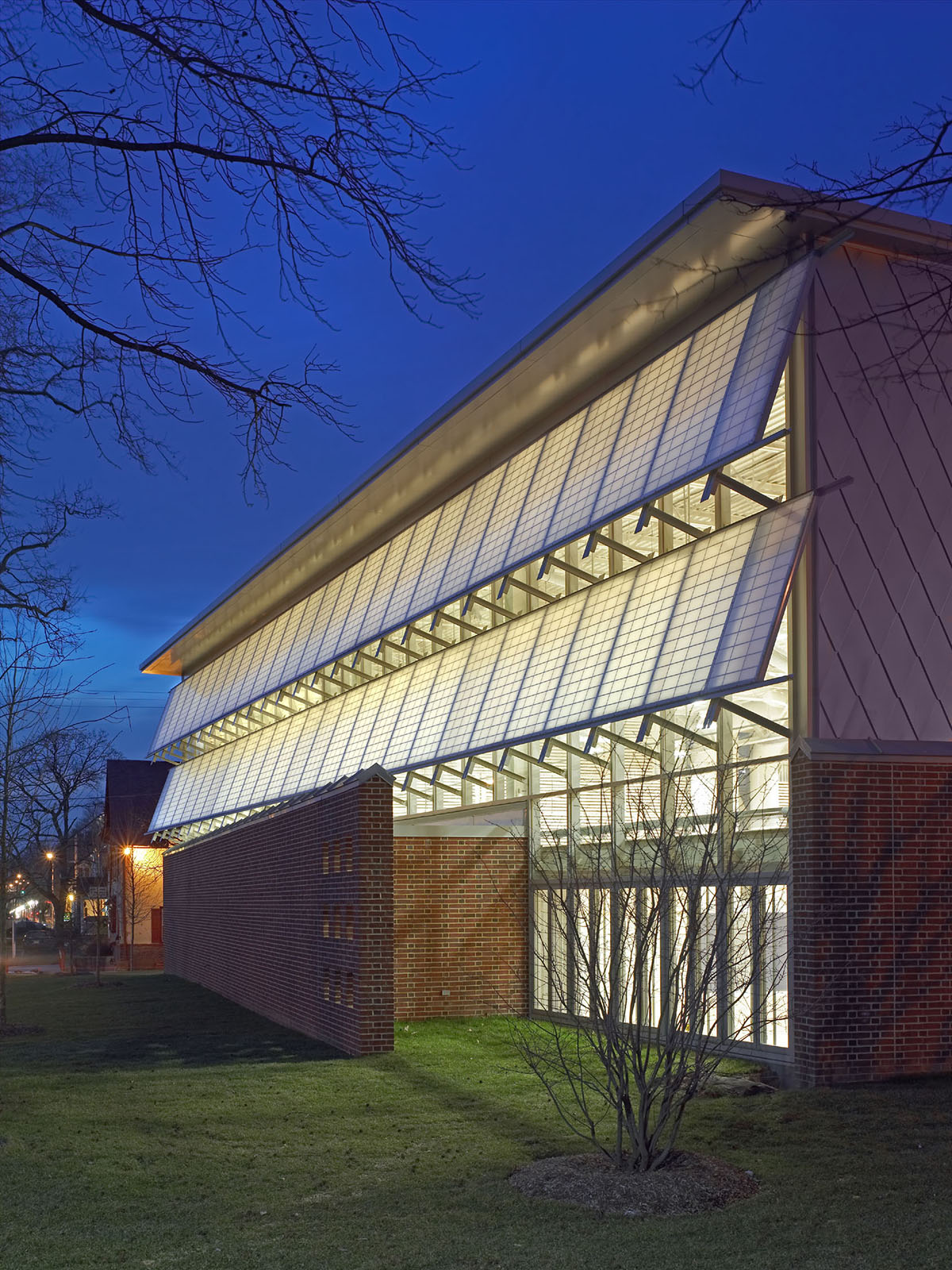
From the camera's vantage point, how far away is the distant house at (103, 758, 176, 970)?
59.3m

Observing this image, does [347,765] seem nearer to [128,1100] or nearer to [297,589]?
[297,589]

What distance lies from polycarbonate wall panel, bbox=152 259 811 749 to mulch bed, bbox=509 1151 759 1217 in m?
7.62

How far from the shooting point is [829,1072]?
13695 mm

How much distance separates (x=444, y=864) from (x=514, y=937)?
5.60ft

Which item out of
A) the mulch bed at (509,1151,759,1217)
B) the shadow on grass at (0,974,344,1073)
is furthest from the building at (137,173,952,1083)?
the mulch bed at (509,1151,759,1217)

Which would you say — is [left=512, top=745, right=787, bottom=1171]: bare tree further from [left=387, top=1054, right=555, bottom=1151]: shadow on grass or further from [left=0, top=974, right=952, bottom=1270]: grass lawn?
[left=0, top=974, right=952, bottom=1270]: grass lawn

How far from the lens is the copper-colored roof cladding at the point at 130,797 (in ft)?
229

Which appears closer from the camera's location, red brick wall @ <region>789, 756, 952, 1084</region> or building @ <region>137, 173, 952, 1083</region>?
red brick wall @ <region>789, 756, 952, 1084</region>

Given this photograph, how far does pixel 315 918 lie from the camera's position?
20.2 m

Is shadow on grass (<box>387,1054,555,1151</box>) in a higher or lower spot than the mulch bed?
lower

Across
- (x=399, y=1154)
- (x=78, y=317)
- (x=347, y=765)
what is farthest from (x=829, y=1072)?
(x=347, y=765)

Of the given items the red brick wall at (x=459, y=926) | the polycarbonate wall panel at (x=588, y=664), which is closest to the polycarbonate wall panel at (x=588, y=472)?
the polycarbonate wall panel at (x=588, y=664)

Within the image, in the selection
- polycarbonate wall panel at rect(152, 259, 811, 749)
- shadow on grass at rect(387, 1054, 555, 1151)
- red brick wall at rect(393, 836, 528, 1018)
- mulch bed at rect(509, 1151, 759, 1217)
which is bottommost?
shadow on grass at rect(387, 1054, 555, 1151)

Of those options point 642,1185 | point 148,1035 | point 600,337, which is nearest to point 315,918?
point 148,1035
